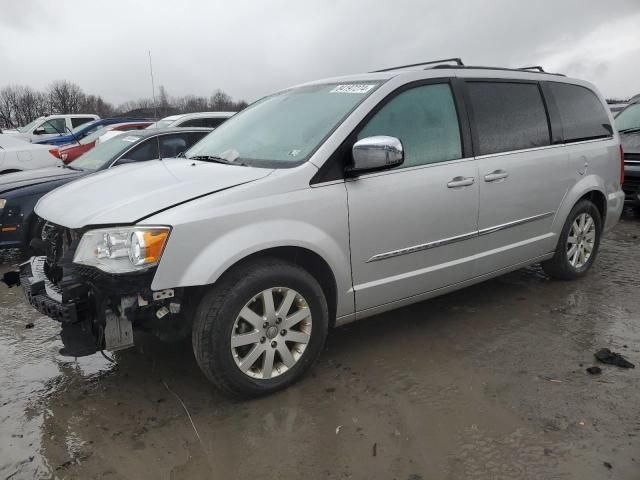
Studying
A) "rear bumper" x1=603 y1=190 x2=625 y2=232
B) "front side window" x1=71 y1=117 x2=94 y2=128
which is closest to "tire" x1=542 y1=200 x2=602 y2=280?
"rear bumper" x1=603 y1=190 x2=625 y2=232

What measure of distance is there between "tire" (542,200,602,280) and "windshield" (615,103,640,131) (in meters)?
4.52

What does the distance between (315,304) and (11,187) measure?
4.31 metres

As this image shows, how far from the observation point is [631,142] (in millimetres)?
8078

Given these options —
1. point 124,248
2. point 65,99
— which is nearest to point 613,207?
point 124,248

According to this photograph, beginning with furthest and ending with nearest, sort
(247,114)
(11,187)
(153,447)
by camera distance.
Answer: (11,187)
(247,114)
(153,447)

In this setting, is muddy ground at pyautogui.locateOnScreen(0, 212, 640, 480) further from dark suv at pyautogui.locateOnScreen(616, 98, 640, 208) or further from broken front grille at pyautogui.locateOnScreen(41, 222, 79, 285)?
dark suv at pyautogui.locateOnScreen(616, 98, 640, 208)

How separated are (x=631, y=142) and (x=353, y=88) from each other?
6.40 meters

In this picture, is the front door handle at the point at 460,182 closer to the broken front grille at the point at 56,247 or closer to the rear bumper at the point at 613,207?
the rear bumper at the point at 613,207

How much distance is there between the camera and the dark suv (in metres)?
7.61

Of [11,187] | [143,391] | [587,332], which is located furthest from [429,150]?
[11,187]

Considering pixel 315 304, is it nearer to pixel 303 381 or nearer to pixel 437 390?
pixel 303 381

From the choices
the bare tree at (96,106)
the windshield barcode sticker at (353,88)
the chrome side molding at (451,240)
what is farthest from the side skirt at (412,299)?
the bare tree at (96,106)

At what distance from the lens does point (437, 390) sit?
306cm

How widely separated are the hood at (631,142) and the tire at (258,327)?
6.83 meters
